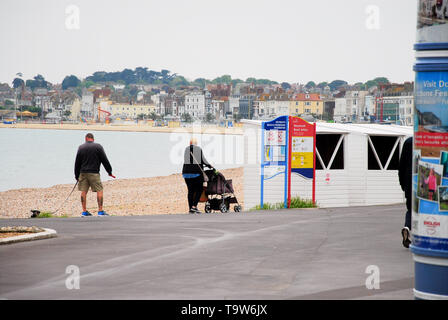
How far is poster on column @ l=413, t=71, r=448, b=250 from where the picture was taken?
6223 millimetres

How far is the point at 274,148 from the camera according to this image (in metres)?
19.8

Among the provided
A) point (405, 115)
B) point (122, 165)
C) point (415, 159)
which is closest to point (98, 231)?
point (415, 159)

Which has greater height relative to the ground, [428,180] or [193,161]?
[428,180]

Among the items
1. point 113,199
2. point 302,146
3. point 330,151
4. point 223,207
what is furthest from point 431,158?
point 113,199

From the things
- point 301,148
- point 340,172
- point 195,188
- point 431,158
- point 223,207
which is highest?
point 431,158

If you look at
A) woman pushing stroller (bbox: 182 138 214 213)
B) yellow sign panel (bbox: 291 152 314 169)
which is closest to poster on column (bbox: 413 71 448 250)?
woman pushing stroller (bbox: 182 138 214 213)

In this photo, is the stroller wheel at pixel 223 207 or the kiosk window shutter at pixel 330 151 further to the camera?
the kiosk window shutter at pixel 330 151

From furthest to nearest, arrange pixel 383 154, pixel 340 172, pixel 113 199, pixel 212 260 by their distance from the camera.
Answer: pixel 113 199 < pixel 383 154 < pixel 340 172 < pixel 212 260

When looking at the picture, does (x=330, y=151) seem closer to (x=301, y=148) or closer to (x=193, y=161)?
(x=301, y=148)

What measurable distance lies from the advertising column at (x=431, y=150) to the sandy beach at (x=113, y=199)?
20764mm

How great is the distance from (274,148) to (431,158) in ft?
44.4

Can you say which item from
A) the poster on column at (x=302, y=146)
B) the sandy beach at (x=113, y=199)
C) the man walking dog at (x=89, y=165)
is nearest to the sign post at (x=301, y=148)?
the poster on column at (x=302, y=146)

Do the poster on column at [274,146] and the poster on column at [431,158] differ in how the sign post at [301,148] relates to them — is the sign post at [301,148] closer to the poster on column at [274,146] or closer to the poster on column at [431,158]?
the poster on column at [274,146]

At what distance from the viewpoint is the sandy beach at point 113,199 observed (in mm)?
31797
